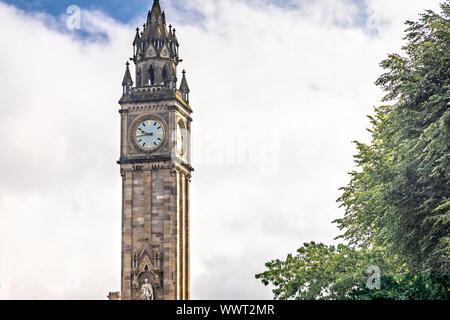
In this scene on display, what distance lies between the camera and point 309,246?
61688mm

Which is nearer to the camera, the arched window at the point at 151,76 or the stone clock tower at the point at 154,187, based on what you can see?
the stone clock tower at the point at 154,187

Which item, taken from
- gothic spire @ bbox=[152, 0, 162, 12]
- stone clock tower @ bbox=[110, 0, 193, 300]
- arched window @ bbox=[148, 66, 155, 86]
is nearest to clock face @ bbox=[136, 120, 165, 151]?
stone clock tower @ bbox=[110, 0, 193, 300]

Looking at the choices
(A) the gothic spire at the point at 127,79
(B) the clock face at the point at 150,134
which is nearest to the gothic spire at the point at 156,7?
(A) the gothic spire at the point at 127,79

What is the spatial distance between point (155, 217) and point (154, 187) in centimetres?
296

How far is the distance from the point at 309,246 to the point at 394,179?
57.5 ft

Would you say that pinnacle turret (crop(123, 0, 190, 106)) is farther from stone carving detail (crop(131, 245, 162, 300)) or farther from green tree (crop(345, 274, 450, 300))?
green tree (crop(345, 274, 450, 300))

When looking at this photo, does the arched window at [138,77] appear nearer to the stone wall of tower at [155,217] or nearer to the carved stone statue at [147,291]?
the stone wall of tower at [155,217]

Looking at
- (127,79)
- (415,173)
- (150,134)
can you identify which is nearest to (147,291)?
(150,134)

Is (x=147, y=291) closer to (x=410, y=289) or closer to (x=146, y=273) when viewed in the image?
(x=146, y=273)

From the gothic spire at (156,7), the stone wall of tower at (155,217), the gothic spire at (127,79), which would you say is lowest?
the stone wall of tower at (155,217)

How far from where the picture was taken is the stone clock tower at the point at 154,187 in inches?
3442

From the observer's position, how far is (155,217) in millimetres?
89625
